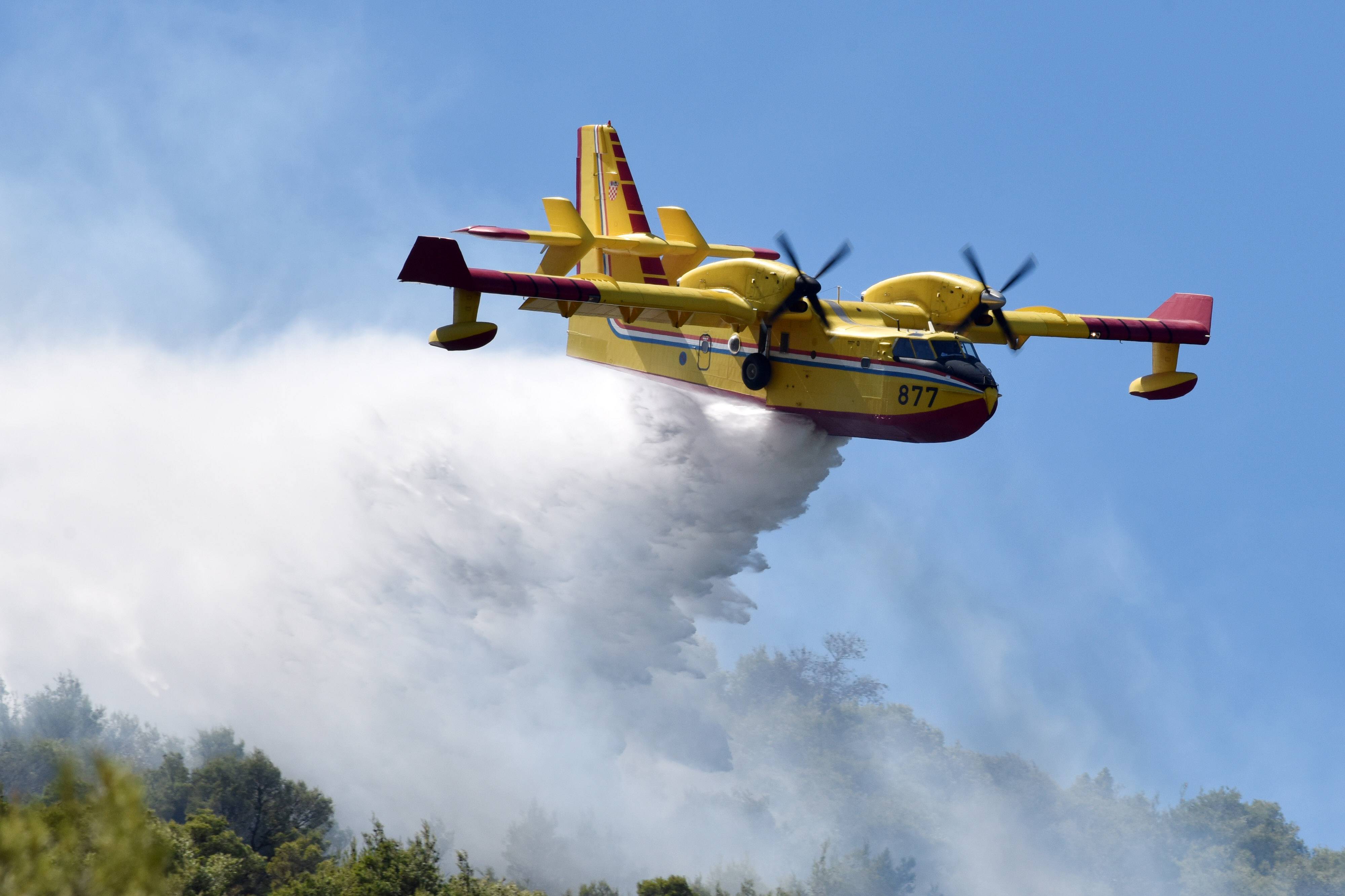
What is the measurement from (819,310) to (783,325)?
2.90 feet

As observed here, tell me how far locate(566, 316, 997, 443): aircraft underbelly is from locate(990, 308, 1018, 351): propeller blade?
4373mm

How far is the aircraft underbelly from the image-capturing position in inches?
969

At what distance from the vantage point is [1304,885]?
10750cm

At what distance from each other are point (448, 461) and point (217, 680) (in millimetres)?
26366

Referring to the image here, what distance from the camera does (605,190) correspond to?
1326 inches

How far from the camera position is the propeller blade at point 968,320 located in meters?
27.9

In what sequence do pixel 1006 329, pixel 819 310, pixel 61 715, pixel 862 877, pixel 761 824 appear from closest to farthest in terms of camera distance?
1. pixel 819 310
2. pixel 1006 329
3. pixel 61 715
4. pixel 862 877
5. pixel 761 824

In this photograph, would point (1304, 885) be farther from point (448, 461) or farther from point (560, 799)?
point (448, 461)

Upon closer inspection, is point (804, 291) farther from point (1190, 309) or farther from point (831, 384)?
point (1190, 309)

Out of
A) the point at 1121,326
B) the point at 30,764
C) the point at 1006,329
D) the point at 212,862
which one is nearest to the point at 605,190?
the point at 1006,329

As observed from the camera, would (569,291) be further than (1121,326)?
No

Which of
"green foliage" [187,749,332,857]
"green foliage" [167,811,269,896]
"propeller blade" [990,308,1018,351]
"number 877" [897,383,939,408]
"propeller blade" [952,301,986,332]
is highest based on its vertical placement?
"propeller blade" [990,308,1018,351]

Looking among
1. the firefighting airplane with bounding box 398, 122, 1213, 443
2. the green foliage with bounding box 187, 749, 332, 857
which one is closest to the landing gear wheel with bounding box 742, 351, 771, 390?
the firefighting airplane with bounding box 398, 122, 1213, 443

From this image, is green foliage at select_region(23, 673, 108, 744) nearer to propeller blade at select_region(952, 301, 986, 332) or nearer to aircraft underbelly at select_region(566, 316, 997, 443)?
aircraft underbelly at select_region(566, 316, 997, 443)
